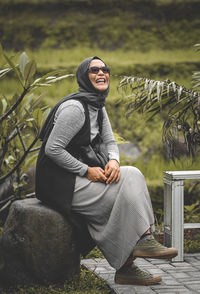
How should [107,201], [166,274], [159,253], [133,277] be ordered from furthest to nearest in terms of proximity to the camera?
[166,274], [133,277], [107,201], [159,253]

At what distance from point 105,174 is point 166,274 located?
1.14 m

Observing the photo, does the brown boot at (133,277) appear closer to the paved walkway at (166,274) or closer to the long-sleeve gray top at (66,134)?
the paved walkway at (166,274)

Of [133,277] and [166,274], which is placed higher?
[133,277]

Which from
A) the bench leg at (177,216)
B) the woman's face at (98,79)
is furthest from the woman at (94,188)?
the bench leg at (177,216)

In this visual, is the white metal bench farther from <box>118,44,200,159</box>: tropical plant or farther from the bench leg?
<box>118,44,200,159</box>: tropical plant

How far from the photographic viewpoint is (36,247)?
3.90 m

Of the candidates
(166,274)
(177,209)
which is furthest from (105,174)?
(177,209)

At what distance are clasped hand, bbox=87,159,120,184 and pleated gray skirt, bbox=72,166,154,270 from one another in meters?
0.03

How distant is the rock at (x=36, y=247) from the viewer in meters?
3.90

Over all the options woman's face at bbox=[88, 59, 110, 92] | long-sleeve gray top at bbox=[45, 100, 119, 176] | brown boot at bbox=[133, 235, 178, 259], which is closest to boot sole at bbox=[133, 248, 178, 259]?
brown boot at bbox=[133, 235, 178, 259]

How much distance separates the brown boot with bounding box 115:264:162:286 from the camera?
3.96m

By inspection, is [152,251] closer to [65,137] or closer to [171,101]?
[65,137]

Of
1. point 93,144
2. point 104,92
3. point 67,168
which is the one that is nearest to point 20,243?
point 67,168

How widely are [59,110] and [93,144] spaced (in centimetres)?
42
